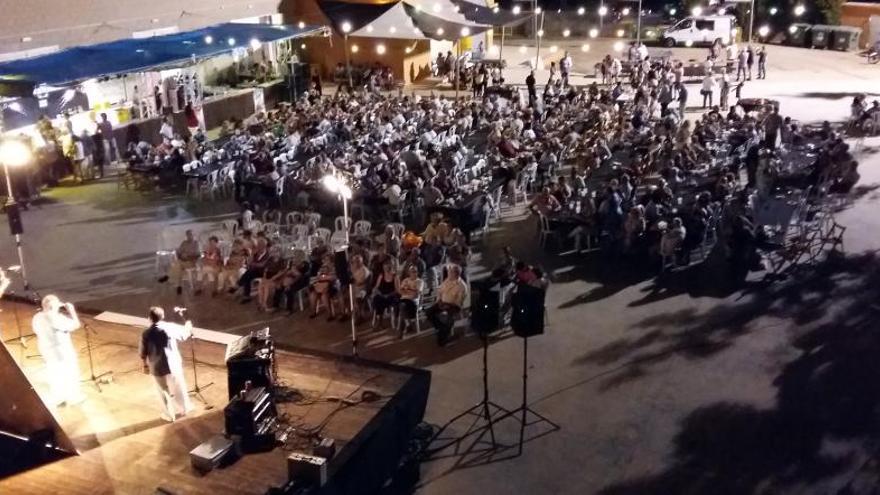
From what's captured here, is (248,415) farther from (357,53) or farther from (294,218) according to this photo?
(357,53)

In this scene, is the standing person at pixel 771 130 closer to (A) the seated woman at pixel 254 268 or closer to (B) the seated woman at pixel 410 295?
(B) the seated woman at pixel 410 295

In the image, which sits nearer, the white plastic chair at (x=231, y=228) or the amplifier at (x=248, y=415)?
the amplifier at (x=248, y=415)

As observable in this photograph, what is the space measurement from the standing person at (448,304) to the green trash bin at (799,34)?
3355 centimetres

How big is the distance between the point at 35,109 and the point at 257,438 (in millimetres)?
15129

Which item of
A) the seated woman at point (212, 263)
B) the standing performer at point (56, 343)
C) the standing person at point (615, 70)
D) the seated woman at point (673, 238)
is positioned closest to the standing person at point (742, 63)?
the standing person at point (615, 70)

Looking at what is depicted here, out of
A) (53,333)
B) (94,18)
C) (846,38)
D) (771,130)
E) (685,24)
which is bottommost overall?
(53,333)

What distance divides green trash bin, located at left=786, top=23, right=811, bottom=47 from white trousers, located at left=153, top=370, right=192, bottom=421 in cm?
3713

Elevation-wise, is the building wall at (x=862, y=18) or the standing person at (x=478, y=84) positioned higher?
the building wall at (x=862, y=18)

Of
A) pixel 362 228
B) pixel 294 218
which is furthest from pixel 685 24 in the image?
pixel 362 228

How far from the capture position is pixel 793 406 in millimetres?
9375

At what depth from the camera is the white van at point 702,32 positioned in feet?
124

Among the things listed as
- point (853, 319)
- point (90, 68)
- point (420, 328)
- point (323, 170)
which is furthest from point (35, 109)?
point (853, 319)

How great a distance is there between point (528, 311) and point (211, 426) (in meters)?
3.49

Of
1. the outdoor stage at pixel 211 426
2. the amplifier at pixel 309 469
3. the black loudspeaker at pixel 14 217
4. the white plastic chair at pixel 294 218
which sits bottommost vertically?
the outdoor stage at pixel 211 426
